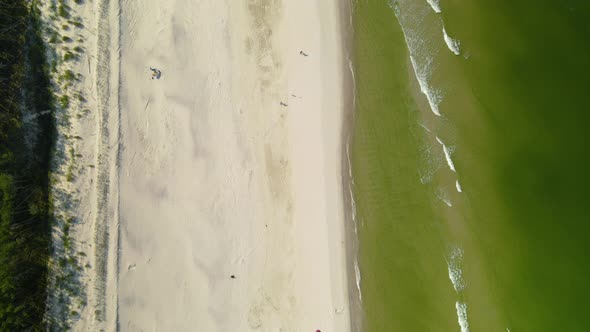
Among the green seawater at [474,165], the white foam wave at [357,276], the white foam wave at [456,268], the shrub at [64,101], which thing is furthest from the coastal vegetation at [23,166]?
the white foam wave at [456,268]

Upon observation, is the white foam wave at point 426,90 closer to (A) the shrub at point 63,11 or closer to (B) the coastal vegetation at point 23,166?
(A) the shrub at point 63,11

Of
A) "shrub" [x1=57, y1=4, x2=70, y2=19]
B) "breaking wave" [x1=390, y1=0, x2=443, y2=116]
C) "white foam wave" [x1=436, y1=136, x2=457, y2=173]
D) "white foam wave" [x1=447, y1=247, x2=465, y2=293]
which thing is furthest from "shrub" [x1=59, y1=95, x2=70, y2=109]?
"white foam wave" [x1=447, y1=247, x2=465, y2=293]

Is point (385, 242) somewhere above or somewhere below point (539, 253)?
below

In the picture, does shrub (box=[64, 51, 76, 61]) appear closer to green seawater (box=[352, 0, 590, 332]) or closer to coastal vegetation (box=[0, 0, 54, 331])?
coastal vegetation (box=[0, 0, 54, 331])

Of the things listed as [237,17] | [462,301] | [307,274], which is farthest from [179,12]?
[462,301]

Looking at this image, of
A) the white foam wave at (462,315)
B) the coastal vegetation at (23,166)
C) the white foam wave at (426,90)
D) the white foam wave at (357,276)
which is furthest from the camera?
the white foam wave at (426,90)

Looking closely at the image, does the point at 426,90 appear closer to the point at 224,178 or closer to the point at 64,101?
the point at 224,178

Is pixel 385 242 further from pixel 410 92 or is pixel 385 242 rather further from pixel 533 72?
pixel 533 72
